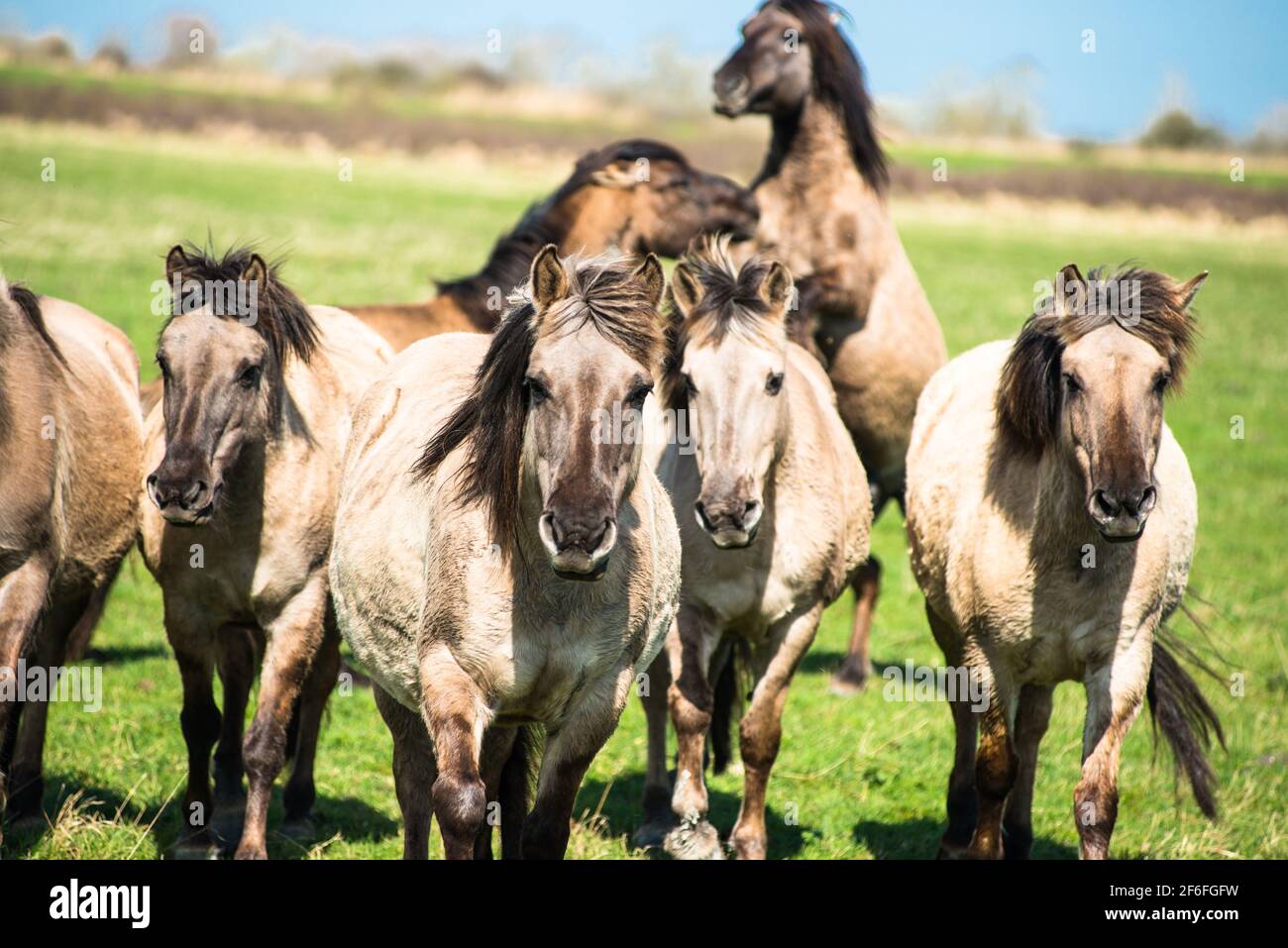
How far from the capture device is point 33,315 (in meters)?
5.79

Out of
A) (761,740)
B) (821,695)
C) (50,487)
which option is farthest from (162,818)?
(821,695)

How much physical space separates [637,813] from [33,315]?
3.60m

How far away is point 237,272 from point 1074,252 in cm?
3371

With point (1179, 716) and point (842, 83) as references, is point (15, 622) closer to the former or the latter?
point (1179, 716)

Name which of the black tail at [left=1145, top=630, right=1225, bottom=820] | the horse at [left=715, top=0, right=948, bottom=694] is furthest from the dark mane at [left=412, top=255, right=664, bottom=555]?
Answer: the horse at [left=715, top=0, right=948, bottom=694]

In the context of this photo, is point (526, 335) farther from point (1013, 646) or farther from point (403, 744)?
point (1013, 646)

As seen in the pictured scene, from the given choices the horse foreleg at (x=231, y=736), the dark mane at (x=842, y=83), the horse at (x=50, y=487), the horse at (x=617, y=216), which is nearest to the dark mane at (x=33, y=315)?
the horse at (x=50, y=487)

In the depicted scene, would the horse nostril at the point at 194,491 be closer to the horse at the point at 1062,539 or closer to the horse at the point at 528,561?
the horse at the point at 528,561

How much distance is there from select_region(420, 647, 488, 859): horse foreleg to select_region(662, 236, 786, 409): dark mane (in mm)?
1777
